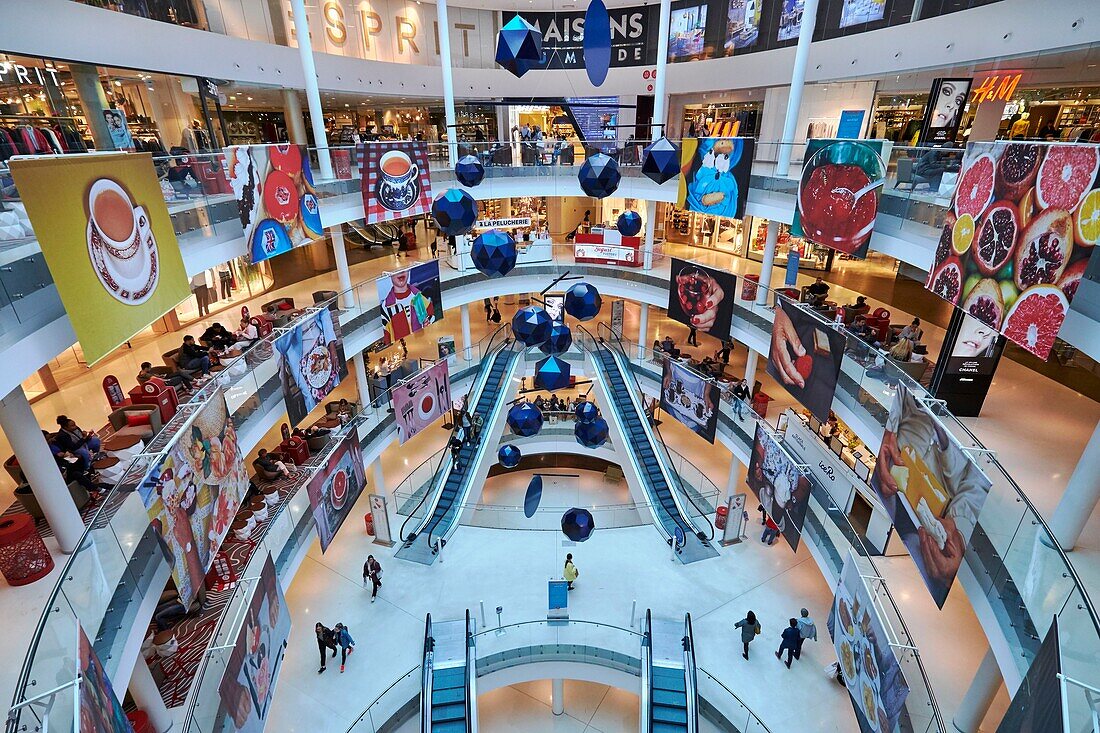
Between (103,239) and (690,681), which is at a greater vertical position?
(103,239)

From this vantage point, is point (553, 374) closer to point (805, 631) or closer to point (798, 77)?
point (805, 631)

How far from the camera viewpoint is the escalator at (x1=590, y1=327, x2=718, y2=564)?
1501cm

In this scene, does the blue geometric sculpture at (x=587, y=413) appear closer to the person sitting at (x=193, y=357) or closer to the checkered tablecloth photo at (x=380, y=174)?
the person sitting at (x=193, y=357)

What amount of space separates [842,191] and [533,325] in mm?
8216

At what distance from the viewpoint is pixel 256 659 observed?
8.62m

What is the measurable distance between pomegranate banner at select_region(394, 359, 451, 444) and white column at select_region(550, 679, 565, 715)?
721cm

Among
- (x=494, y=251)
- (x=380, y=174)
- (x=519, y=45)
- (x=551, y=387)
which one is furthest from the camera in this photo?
(x=380, y=174)

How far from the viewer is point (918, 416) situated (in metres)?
8.48

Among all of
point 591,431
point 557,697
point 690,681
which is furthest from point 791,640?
point 591,431

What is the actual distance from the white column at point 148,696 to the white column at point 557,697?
7417 millimetres

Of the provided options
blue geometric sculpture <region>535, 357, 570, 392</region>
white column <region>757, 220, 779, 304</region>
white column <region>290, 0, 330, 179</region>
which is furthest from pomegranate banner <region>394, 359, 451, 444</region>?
white column <region>757, 220, 779, 304</region>

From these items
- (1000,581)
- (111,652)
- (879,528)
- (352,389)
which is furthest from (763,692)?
(352,389)

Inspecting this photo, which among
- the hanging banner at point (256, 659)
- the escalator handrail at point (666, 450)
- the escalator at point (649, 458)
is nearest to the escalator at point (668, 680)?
the escalator at point (649, 458)

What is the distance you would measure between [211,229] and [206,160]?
45.5 inches
